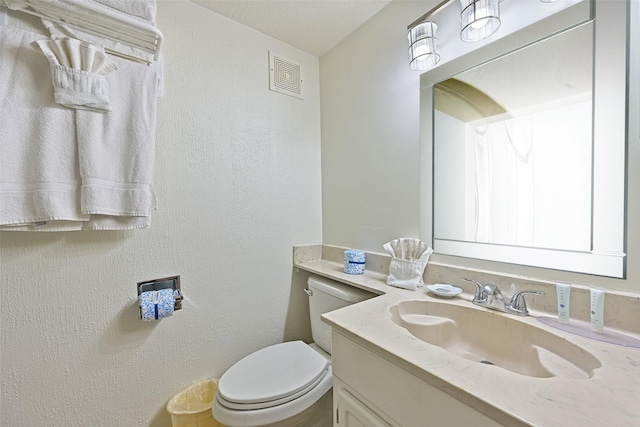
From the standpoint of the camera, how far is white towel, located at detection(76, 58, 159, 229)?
88cm

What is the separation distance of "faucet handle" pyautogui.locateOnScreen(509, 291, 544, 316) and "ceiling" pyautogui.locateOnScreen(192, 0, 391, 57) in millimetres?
1399

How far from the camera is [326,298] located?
50.6 inches

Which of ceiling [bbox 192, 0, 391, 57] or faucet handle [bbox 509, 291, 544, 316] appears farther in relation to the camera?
ceiling [bbox 192, 0, 391, 57]

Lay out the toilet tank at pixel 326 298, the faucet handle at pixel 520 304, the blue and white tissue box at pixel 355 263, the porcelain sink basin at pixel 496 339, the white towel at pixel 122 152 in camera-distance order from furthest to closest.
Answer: the blue and white tissue box at pixel 355 263 → the toilet tank at pixel 326 298 → the white towel at pixel 122 152 → the faucet handle at pixel 520 304 → the porcelain sink basin at pixel 496 339

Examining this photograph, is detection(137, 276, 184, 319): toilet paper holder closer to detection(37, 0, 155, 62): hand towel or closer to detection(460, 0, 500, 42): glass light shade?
detection(37, 0, 155, 62): hand towel

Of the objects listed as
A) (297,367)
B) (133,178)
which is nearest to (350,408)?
(297,367)

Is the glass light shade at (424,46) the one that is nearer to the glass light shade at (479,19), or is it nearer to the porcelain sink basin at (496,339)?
the glass light shade at (479,19)

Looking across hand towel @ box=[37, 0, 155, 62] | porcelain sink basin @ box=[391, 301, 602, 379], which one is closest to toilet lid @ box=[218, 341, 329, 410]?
porcelain sink basin @ box=[391, 301, 602, 379]

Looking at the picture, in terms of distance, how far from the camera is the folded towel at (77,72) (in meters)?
0.82

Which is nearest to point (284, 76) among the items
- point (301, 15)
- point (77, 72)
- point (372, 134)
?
point (301, 15)

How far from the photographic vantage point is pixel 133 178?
3.15ft

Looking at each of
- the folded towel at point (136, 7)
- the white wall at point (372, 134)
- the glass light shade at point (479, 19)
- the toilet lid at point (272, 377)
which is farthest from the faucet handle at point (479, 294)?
the folded towel at point (136, 7)

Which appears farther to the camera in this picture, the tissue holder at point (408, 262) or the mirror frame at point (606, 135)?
the tissue holder at point (408, 262)

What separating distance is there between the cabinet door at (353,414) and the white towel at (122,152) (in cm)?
96
